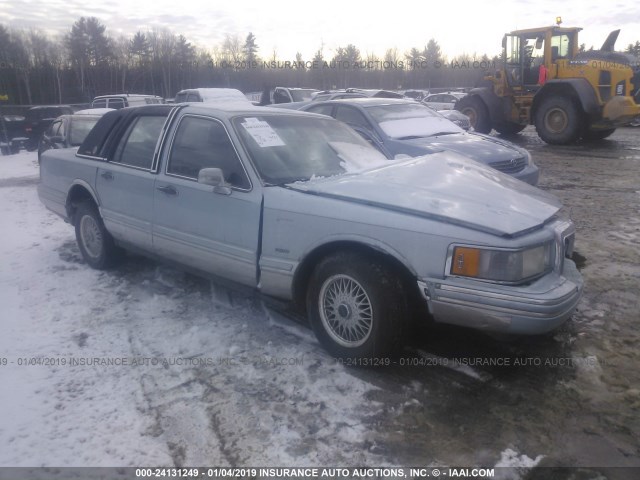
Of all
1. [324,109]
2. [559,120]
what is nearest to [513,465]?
[324,109]

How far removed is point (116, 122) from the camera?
16.2 ft

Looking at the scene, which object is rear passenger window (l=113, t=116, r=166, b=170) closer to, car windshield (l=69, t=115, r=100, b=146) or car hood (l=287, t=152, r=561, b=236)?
car hood (l=287, t=152, r=561, b=236)

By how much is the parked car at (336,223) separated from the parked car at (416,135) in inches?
96.7

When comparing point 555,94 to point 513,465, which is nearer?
point 513,465

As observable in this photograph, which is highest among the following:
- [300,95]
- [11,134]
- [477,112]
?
[300,95]

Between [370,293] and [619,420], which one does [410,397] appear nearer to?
[370,293]

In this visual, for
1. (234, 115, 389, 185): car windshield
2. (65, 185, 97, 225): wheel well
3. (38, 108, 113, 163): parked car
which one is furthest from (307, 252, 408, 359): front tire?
(38, 108, 113, 163): parked car

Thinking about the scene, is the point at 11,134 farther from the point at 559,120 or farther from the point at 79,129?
the point at 559,120

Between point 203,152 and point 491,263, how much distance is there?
7.67 feet

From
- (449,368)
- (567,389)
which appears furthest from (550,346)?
(449,368)

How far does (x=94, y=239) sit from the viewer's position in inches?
203

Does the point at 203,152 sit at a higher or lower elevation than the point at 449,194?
higher

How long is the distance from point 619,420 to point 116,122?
4.68m

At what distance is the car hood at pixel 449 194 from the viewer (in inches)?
116
